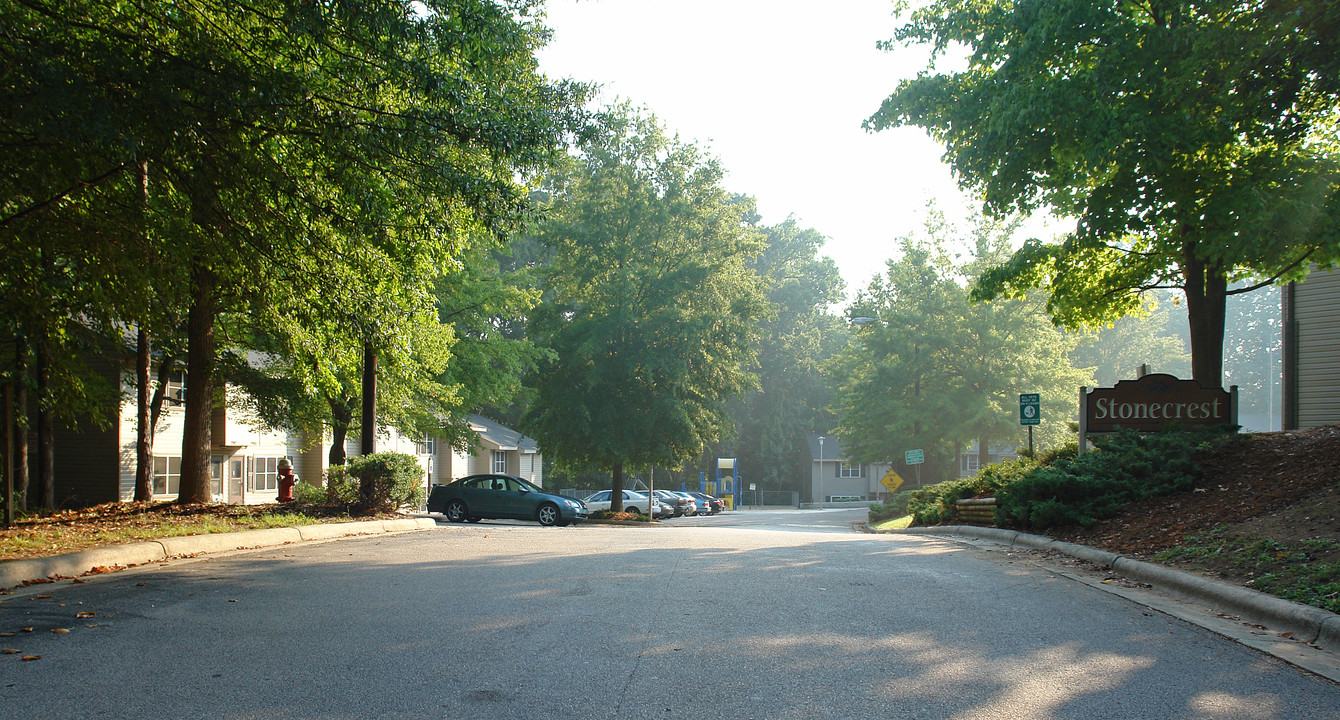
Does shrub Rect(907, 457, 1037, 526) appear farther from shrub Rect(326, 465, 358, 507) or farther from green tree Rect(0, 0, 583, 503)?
shrub Rect(326, 465, 358, 507)

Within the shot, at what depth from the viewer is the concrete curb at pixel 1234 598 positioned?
20.6ft

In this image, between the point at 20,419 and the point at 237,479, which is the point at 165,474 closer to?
the point at 237,479

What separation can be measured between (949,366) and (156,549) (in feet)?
125

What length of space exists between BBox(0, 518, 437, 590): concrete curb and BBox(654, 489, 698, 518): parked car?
29.5m

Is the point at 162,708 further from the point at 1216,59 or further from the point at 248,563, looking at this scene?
the point at 1216,59

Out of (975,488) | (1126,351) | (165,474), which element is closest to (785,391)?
(1126,351)

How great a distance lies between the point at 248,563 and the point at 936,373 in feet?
122

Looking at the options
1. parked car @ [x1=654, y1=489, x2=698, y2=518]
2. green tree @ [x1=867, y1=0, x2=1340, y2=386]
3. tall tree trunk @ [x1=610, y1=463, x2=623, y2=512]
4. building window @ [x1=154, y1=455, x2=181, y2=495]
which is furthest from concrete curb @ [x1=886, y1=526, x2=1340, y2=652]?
parked car @ [x1=654, y1=489, x2=698, y2=518]

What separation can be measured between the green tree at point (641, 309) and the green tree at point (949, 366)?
9997 millimetres

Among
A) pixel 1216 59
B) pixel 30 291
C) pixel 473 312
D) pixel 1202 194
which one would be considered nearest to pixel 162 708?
pixel 30 291

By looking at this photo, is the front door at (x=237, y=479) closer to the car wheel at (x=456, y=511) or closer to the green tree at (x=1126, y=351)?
the car wheel at (x=456, y=511)

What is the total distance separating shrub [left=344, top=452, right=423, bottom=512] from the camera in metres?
18.4

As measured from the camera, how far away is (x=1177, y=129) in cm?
1355

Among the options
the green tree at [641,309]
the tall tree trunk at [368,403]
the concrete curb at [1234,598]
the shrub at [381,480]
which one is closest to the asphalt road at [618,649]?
the concrete curb at [1234,598]
